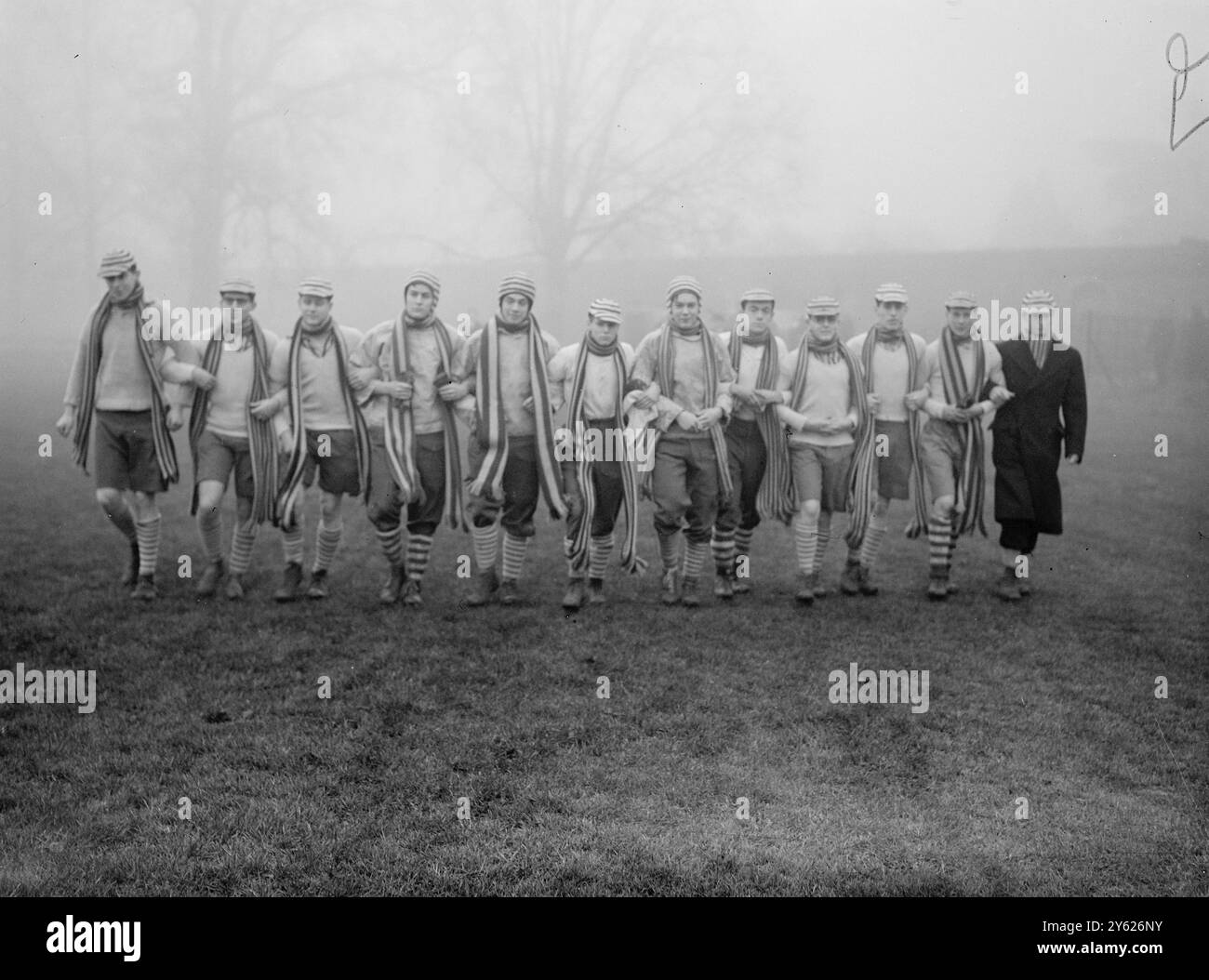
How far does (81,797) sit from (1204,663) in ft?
16.5

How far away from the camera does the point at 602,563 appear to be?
6.46 m

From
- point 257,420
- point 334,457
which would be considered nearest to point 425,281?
point 334,457

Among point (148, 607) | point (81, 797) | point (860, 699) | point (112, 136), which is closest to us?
point (81, 797)

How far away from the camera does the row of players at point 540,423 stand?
6.16 metres

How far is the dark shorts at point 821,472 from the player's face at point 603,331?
1.30 m

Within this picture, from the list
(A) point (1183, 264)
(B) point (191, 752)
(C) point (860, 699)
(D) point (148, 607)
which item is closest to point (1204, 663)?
(C) point (860, 699)

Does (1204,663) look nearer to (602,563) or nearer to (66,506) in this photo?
(602,563)

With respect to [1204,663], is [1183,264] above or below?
above

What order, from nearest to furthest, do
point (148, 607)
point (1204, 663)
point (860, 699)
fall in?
point (860, 699), point (1204, 663), point (148, 607)

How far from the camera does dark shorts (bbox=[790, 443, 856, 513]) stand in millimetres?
6488

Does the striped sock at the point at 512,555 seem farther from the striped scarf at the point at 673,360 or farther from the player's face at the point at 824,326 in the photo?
the player's face at the point at 824,326

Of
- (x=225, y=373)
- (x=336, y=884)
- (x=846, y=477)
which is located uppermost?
(x=225, y=373)

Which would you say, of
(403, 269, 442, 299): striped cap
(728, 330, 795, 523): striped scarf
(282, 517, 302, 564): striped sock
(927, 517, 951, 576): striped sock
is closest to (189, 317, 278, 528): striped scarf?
(282, 517, 302, 564): striped sock

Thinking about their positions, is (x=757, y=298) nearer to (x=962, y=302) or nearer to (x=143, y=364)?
(x=962, y=302)
